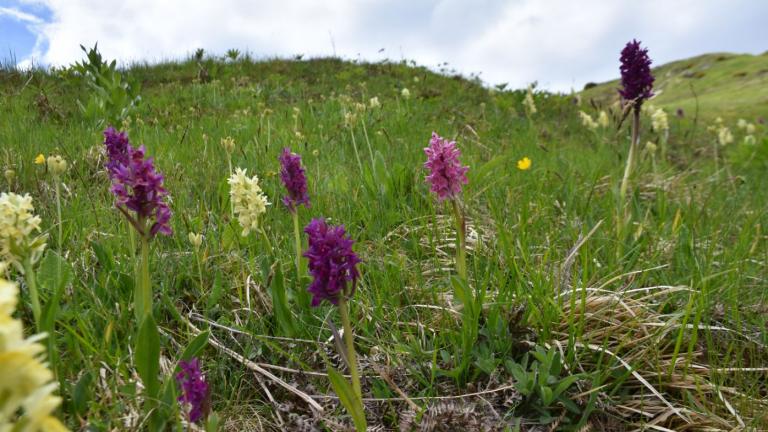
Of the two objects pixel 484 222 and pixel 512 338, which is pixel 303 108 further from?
pixel 512 338

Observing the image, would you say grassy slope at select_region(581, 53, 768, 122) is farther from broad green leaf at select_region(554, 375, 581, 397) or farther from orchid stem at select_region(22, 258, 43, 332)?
orchid stem at select_region(22, 258, 43, 332)

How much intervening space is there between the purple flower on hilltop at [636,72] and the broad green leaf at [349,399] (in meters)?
2.50

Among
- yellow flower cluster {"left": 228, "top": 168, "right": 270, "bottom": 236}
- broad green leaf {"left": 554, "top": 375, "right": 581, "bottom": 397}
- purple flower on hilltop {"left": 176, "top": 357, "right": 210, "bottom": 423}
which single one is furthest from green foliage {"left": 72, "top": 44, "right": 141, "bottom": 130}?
broad green leaf {"left": 554, "top": 375, "right": 581, "bottom": 397}

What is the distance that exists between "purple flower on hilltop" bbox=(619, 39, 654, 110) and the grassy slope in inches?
176

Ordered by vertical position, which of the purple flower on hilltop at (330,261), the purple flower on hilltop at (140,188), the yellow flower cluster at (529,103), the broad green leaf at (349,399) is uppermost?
the yellow flower cluster at (529,103)

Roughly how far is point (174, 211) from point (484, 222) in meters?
1.68

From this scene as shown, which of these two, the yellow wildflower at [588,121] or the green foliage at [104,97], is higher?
the green foliage at [104,97]

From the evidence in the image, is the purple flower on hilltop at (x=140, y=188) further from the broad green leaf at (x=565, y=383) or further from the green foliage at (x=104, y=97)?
the green foliage at (x=104, y=97)

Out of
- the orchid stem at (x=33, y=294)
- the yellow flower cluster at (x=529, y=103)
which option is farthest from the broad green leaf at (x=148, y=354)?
the yellow flower cluster at (x=529, y=103)

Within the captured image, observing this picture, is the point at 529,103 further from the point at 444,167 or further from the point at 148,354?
the point at 148,354

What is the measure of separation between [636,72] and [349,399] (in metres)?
2.63

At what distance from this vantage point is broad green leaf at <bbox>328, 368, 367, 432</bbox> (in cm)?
125

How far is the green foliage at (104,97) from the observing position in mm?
5043

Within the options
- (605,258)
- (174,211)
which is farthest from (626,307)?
(174,211)
